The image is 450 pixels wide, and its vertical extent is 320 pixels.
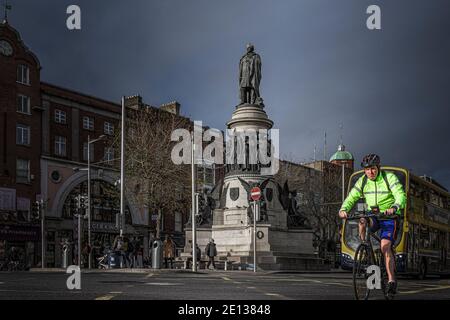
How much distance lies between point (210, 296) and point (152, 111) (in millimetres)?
52105

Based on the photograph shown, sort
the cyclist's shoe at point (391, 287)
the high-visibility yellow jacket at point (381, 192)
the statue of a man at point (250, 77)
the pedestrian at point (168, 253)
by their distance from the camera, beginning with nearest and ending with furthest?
the cyclist's shoe at point (391, 287), the high-visibility yellow jacket at point (381, 192), the pedestrian at point (168, 253), the statue of a man at point (250, 77)

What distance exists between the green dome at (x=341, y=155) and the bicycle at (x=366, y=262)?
11063 cm

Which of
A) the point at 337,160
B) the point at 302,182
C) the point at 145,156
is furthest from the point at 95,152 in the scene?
the point at 337,160

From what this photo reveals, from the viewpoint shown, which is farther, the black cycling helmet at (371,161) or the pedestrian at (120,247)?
the pedestrian at (120,247)

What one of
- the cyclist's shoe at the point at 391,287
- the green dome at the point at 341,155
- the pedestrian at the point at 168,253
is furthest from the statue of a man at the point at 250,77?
the green dome at the point at 341,155

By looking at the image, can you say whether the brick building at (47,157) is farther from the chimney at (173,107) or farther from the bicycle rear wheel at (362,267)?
the bicycle rear wheel at (362,267)

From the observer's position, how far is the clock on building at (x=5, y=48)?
4750 cm

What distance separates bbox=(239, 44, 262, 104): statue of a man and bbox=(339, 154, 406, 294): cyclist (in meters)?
27.4

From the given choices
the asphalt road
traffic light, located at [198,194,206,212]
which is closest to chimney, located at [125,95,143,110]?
traffic light, located at [198,194,206,212]

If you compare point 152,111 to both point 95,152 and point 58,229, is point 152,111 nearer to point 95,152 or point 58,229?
point 95,152

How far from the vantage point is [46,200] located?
159ft

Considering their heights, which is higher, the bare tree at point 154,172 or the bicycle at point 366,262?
the bare tree at point 154,172

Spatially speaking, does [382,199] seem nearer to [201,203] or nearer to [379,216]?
[379,216]

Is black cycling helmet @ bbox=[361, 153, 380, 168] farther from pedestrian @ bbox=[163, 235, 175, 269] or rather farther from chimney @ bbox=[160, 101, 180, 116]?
chimney @ bbox=[160, 101, 180, 116]
